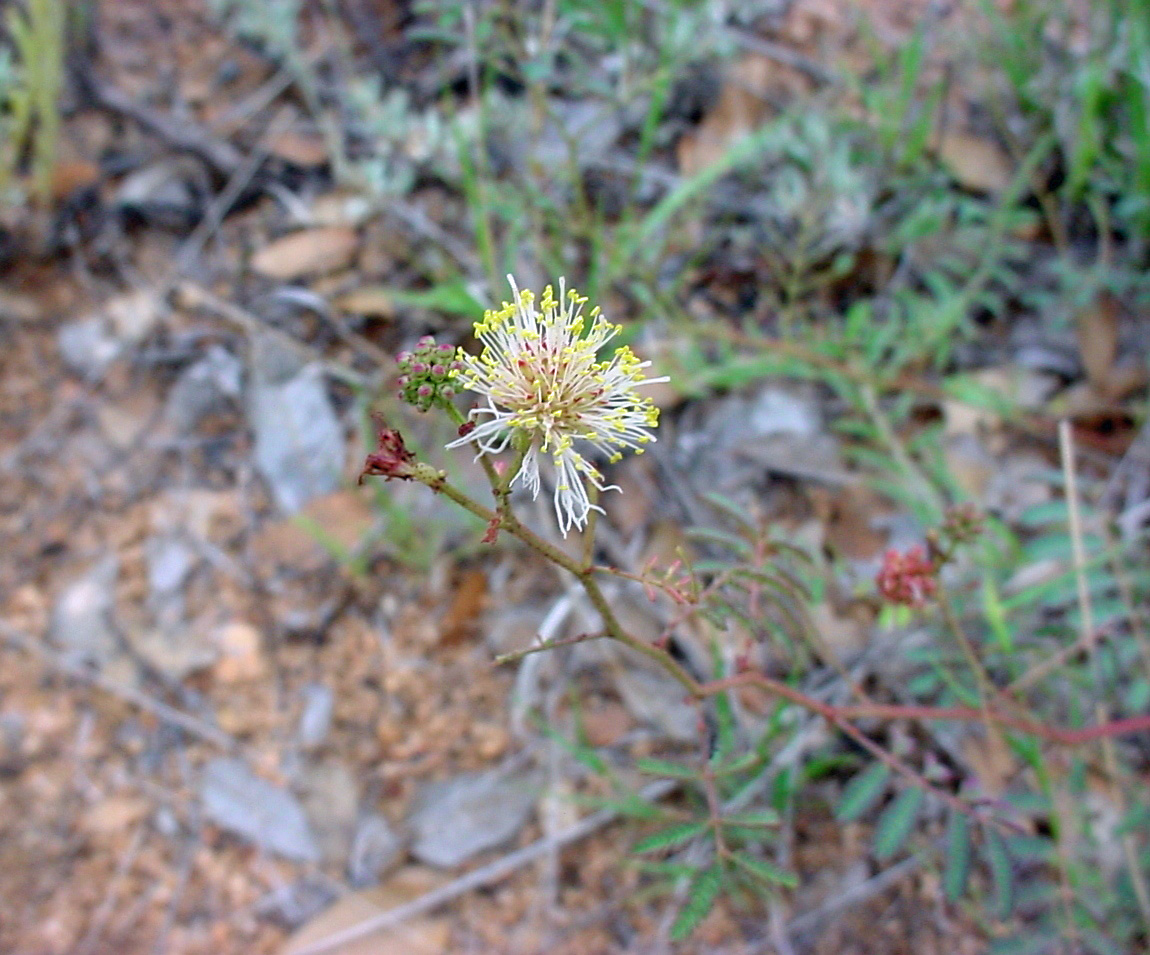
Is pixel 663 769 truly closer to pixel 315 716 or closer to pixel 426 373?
pixel 426 373

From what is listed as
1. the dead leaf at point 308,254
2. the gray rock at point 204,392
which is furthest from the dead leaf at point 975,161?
the gray rock at point 204,392

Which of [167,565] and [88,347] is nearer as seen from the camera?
[167,565]

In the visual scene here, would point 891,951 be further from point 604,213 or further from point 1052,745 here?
point 604,213

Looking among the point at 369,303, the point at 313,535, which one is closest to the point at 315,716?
the point at 313,535

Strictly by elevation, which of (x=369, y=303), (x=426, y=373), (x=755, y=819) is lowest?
(x=755, y=819)

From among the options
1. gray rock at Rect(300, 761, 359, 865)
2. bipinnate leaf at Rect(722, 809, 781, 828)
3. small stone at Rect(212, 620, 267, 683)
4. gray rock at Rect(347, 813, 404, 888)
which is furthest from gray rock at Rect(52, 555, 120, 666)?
bipinnate leaf at Rect(722, 809, 781, 828)

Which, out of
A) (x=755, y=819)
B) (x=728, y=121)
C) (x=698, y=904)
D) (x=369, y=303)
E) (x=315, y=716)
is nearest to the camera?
(x=698, y=904)

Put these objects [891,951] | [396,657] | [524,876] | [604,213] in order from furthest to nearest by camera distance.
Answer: [604,213] → [396,657] → [524,876] → [891,951]

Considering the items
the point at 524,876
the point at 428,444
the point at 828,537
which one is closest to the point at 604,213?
the point at 428,444
